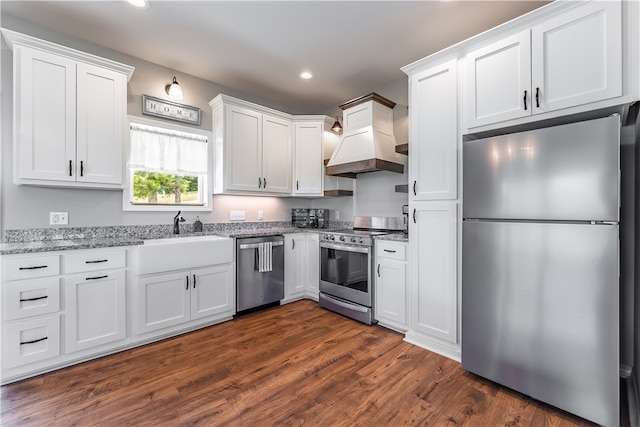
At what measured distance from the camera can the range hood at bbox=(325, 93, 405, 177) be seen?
3246 mm

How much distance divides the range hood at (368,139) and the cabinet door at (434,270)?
0.88 metres

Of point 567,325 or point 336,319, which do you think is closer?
point 567,325

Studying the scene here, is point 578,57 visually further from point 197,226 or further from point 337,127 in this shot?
point 197,226

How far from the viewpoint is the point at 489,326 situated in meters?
1.97

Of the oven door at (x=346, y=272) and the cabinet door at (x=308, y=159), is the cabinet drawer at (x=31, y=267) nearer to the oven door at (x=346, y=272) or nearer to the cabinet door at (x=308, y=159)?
the oven door at (x=346, y=272)

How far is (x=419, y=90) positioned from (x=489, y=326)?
2006 mm

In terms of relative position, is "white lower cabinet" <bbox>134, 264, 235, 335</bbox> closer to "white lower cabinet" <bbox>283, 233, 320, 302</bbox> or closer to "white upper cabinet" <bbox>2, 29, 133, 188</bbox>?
"white lower cabinet" <bbox>283, 233, 320, 302</bbox>

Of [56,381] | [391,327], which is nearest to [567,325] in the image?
[391,327]

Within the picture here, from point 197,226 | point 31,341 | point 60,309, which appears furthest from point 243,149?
point 31,341

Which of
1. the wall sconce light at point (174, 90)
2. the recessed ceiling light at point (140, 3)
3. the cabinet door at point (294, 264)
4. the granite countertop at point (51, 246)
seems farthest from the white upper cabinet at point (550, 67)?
the granite countertop at point (51, 246)

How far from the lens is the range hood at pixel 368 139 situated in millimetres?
3246

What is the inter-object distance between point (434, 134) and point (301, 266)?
2297 mm

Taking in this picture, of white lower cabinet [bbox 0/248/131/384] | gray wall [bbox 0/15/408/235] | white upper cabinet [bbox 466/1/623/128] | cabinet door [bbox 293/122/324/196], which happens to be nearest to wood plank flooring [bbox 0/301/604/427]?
white lower cabinet [bbox 0/248/131/384]

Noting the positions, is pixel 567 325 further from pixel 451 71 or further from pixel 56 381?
pixel 56 381
